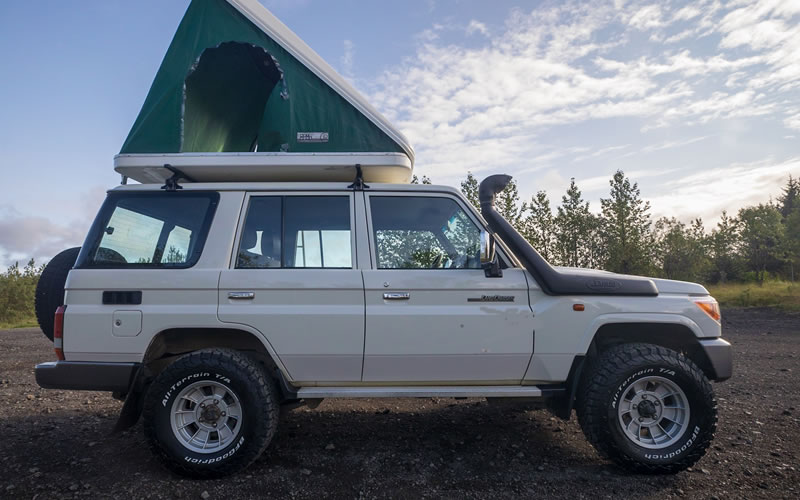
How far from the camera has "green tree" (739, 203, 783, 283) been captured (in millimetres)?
29484

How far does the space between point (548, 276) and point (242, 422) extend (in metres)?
2.48

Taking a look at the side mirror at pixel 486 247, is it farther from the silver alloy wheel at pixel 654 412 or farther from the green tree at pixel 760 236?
the green tree at pixel 760 236

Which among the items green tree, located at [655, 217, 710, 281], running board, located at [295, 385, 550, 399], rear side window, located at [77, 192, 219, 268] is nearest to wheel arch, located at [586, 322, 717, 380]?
running board, located at [295, 385, 550, 399]

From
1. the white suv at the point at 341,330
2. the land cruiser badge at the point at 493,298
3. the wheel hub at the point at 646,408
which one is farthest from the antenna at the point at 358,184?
the wheel hub at the point at 646,408

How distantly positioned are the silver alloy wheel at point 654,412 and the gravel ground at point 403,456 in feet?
0.91

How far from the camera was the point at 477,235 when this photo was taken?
3.53 metres

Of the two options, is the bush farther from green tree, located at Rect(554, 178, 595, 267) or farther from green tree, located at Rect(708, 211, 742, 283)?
green tree, located at Rect(708, 211, 742, 283)

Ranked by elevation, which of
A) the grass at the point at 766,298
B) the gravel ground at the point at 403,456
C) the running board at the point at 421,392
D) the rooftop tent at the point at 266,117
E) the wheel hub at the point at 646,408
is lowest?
the gravel ground at the point at 403,456

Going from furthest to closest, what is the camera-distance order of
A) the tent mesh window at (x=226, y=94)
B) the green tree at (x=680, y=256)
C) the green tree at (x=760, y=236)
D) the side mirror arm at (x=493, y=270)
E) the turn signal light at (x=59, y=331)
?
the green tree at (x=760, y=236)
the green tree at (x=680, y=256)
the tent mesh window at (x=226, y=94)
the side mirror arm at (x=493, y=270)
the turn signal light at (x=59, y=331)

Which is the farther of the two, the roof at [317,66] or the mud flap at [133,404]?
the roof at [317,66]

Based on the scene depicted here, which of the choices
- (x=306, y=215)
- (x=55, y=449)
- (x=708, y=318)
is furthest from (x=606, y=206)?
(x=55, y=449)

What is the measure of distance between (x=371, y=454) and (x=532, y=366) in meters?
1.47

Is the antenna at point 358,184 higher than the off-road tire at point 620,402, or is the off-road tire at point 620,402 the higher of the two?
the antenna at point 358,184

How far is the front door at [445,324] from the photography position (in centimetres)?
332
